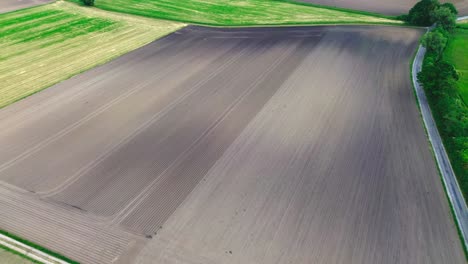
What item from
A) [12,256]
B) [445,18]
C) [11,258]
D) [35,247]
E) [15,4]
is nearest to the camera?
[11,258]

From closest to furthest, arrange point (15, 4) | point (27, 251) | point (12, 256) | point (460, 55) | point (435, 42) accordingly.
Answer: point (12, 256) < point (27, 251) < point (435, 42) < point (460, 55) < point (15, 4)

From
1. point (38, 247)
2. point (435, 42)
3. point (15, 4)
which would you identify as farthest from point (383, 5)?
point (15, 4)

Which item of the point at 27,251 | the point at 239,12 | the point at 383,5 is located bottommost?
the point at 27,251

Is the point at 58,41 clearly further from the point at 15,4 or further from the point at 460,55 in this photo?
the point at 460,55

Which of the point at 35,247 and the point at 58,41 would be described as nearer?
the point at 35,247

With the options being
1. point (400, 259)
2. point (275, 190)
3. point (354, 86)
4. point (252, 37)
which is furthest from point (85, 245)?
point (252, 37)

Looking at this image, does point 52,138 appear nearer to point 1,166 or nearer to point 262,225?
point 1,166
